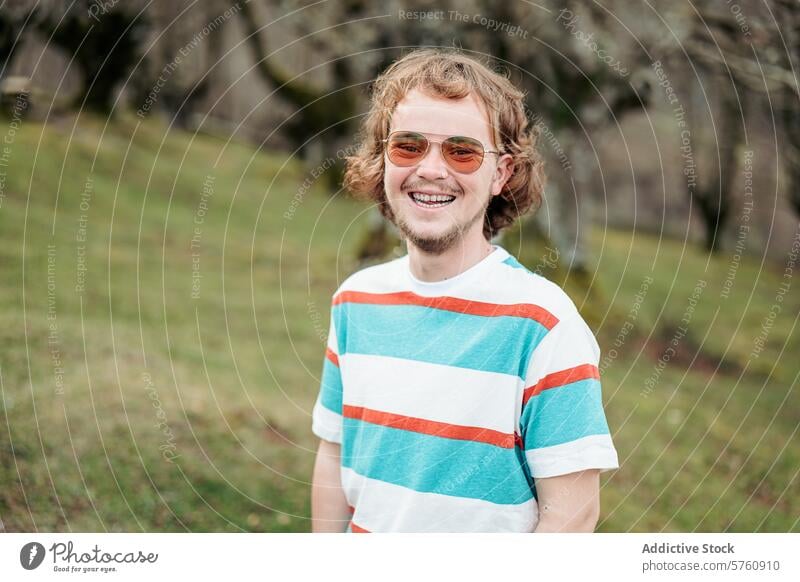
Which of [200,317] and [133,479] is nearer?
[133,479]

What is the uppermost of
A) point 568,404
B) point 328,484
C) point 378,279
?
point 378,279

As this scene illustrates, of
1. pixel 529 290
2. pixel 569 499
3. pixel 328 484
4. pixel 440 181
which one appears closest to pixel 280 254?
pixel 328 484

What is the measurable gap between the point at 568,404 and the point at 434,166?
0.69m

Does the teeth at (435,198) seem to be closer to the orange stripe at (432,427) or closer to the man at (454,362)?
the man at (454,362)

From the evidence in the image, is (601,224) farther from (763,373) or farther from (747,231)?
(763,373)

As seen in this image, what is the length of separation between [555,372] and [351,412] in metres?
0.59

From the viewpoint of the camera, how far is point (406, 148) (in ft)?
6.89

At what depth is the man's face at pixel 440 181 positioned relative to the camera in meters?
1.99

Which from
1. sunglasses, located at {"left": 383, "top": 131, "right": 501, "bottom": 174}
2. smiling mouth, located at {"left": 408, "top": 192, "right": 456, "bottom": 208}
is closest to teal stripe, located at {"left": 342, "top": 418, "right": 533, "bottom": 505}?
smiling mouth, located at {"left": 408, "top": 192, "right": 456, "bottom": 208}

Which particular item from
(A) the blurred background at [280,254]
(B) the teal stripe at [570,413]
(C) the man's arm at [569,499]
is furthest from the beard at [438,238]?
(A) the blurred background at [280,254]

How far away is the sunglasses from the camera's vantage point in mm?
2035

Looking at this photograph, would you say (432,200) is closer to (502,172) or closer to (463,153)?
(463,153)

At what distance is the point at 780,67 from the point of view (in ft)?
16.2
